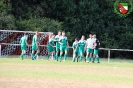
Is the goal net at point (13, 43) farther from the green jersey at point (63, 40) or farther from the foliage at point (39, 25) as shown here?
the foliage at point (39, 25)

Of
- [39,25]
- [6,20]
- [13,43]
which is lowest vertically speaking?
[13,43]

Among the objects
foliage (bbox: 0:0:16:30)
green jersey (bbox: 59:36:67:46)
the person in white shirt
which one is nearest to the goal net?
the person in white shirt

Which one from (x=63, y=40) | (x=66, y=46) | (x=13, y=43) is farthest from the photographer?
(x=13, y=43)

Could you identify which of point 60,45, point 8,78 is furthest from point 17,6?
point 8,78

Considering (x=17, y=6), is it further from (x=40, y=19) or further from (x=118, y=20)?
(x=118, y=20)

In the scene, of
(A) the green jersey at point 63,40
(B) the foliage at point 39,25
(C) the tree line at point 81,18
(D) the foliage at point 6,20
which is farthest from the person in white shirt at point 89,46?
(C) the tree line at point 81,18

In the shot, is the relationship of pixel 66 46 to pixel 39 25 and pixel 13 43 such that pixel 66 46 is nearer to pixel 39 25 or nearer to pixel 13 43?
pixel 13 43

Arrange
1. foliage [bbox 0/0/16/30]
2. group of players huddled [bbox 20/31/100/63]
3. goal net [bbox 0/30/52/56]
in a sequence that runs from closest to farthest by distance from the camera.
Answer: group of players huddled [bbox 20/31/100/63] < goal net [bbox 0/30/52/56] < foliage [bbox 0/0/16/30]

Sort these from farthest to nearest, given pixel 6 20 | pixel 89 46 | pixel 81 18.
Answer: pixel 81 18
pixel 6 20
pixel 89 46

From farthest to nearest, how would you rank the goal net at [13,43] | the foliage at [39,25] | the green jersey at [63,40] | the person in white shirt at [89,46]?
→ the foliage at [39,25] → the goal net at [13,43] → the person in white shirt at [89,46] → the green jersey at [63,40]

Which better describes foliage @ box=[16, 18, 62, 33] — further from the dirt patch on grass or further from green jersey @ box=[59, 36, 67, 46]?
the dirt patch on grass

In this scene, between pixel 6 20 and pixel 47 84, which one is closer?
pixel 47 84

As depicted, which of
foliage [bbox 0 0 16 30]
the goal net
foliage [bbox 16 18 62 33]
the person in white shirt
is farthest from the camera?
foliage [bbox 16 18 62 33]

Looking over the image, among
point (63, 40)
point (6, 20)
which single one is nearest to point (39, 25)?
point (6, 20)
